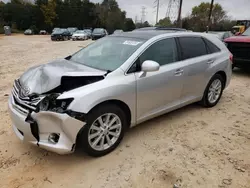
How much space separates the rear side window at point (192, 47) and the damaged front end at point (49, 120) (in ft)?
7.18

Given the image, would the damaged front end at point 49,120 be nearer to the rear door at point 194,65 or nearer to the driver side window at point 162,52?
the driver side window at point 162,52

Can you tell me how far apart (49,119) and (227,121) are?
126 inches

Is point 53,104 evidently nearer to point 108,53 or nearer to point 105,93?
point 105,93

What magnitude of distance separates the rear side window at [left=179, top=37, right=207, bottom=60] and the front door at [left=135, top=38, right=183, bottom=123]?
0.69 ft

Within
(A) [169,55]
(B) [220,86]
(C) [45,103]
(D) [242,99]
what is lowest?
(D) [242,99]

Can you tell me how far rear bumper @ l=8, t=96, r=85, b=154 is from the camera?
8.06 ft

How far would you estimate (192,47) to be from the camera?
158 inches

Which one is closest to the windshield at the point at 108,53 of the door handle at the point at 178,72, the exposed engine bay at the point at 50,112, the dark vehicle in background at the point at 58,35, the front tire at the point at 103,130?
the exposed engine bay at the point at 50,112

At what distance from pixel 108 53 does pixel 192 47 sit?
62.5 inches

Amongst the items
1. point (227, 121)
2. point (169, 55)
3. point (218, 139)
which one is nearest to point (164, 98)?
point (169, 55)

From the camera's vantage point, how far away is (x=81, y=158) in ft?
9.66

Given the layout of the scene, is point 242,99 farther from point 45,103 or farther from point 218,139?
point 45,103

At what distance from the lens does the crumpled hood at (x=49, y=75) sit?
8.80ft

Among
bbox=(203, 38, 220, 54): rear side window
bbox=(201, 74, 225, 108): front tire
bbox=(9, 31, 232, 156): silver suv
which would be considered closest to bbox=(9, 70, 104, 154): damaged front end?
bbox=(9, 31, 232, 156): silver suv
